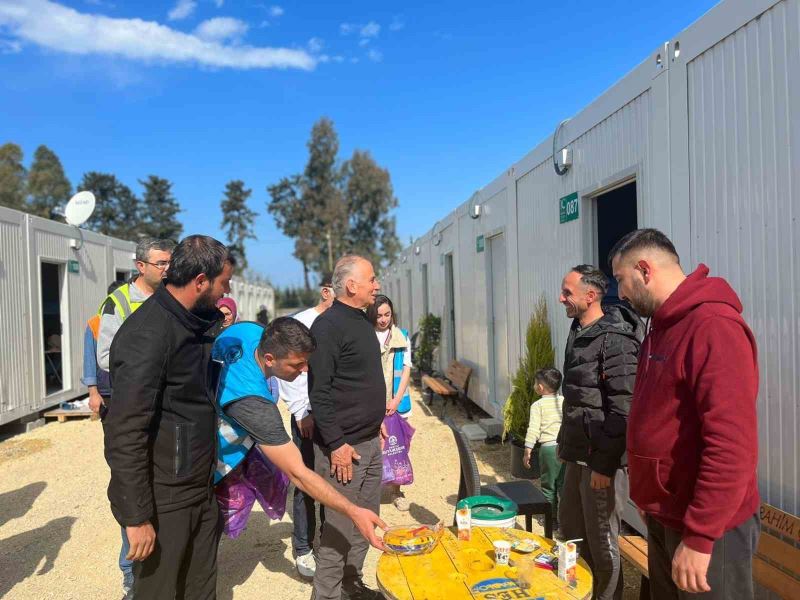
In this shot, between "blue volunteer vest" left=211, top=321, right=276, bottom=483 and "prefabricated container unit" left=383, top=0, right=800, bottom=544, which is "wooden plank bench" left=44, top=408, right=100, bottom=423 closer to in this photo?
"prefabricated container unit" left=383, top=0, right=800, bottom=544

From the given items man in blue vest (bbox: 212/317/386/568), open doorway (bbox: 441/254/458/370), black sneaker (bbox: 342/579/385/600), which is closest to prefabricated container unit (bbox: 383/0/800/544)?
man in blue vest (bbox: 212/317/386/568)

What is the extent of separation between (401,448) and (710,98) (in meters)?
3.38

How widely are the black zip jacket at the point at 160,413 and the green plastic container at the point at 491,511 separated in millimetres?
1392

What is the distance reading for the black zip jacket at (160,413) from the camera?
199cm

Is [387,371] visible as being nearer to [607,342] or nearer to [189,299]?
[607,342]

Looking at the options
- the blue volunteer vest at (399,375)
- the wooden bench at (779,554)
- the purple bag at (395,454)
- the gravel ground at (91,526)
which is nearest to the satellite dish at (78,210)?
the gravel ground at (91,526)

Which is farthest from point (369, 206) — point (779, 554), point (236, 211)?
point (779, 554)

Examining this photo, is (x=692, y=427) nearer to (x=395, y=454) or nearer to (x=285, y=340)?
(x=285, y=340)

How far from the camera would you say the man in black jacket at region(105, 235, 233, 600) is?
6.55ft

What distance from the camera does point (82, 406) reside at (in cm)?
913

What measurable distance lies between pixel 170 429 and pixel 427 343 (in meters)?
9.86

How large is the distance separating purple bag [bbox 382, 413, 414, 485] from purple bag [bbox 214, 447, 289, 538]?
1.91 m

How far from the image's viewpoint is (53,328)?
10453mm

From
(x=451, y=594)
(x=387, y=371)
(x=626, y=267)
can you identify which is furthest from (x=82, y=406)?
(x=626, y=267)
